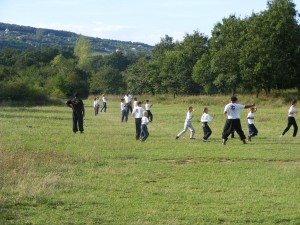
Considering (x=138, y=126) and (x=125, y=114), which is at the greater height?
(x=138, y=126)

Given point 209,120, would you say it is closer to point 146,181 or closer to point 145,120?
point 145,120

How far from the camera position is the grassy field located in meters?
8.36

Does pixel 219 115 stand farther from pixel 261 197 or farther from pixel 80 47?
pixel 80 47

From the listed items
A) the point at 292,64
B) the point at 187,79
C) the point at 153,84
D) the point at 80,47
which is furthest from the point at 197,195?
the point at 80,47

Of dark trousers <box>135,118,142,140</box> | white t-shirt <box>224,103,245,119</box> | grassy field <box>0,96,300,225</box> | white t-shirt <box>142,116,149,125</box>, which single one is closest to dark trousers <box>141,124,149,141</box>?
white t-shirt <box>142,116,149,125</box>

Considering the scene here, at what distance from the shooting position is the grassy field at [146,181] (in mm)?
8359

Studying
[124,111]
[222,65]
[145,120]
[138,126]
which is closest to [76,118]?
[138,126]

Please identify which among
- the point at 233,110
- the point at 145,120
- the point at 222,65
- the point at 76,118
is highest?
the point at 222,65

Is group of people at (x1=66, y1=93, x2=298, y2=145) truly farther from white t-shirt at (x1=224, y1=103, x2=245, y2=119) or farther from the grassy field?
the grassy field

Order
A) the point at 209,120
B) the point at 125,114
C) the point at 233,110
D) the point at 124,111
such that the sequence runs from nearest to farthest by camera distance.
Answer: the point at 233,110
the point at 209,120
the point at 124,111
the point at 125,114

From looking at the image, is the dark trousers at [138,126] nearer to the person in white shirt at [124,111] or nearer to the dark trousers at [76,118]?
the dark trousers at [76,118]

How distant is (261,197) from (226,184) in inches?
55.0

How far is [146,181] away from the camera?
11.3 m

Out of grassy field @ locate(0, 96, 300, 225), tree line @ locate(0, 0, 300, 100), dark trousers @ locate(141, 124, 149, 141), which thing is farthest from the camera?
tree line @ locate(0, 0, 300, 100)
